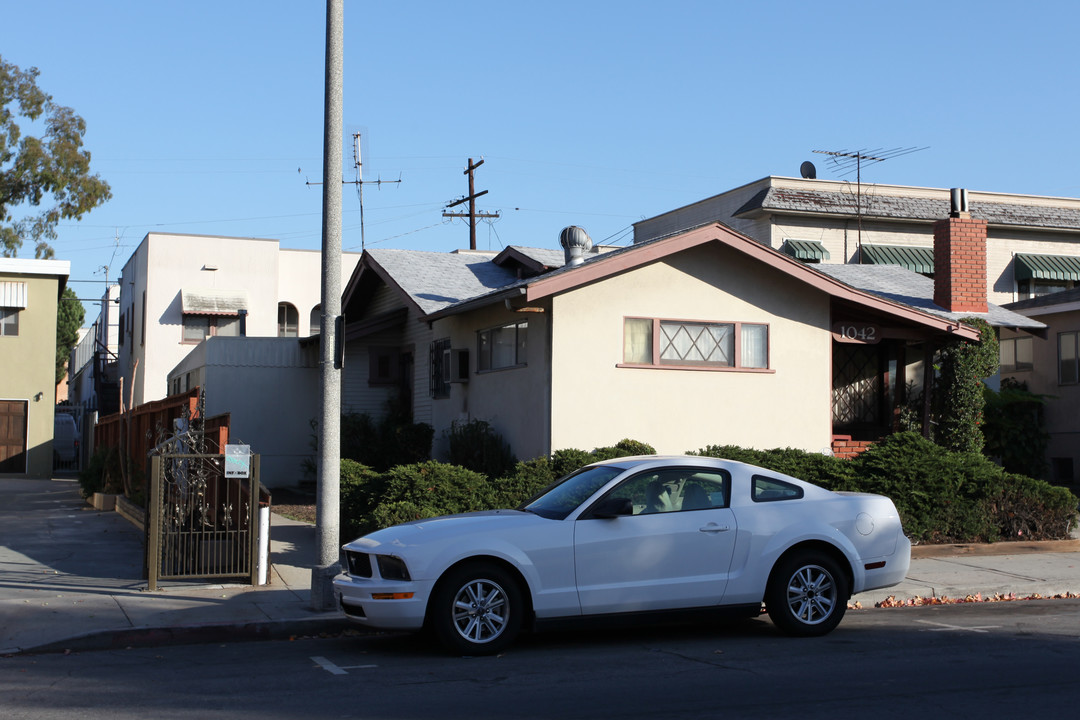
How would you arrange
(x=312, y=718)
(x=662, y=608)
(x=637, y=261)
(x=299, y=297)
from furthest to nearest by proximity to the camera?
(x=299, y=297) < (x=637, y=261) < (x=662, y=608) < (x=312, y=718)

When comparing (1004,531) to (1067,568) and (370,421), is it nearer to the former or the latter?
(1067,568)

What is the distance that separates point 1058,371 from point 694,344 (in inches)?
525

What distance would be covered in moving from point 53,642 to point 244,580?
2859 millimetres

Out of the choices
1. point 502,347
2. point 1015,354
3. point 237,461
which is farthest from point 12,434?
point 1015,354

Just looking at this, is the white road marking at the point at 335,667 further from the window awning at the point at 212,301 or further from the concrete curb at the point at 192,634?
the window awning at the point at 212,301

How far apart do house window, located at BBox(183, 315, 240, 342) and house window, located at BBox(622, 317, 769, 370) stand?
70.1 feet

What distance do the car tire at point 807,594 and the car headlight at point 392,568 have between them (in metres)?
3.13

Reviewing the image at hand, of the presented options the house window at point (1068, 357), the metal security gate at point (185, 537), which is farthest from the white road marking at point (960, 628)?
the house window at point (1068, 357)

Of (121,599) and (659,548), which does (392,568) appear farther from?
(121,599)

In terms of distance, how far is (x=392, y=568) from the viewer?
8680mm

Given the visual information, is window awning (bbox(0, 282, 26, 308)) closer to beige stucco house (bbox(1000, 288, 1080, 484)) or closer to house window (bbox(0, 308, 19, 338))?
house window (bbox(0, 308, 19, 338))

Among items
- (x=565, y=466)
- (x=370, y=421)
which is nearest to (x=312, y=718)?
(x=565, y=466)

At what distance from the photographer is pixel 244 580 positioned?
1184cm

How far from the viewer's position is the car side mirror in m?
8.83
